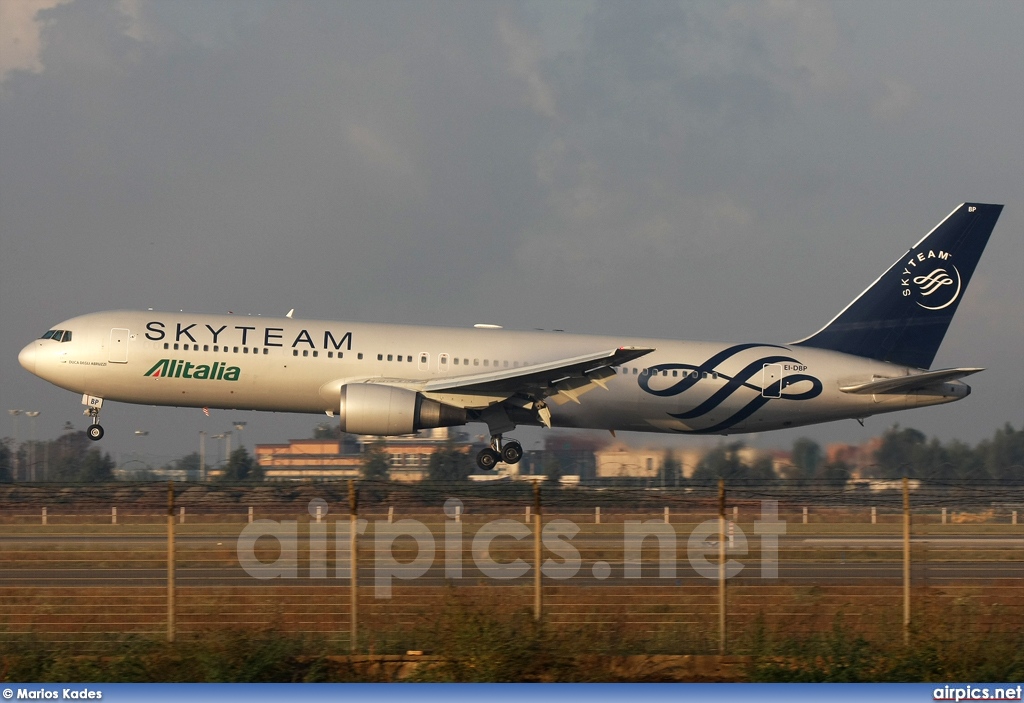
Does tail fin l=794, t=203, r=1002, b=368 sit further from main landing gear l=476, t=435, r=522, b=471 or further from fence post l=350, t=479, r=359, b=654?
fence post l=350, t=479, r=359, b=654

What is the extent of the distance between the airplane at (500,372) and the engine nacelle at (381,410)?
3 centimetres

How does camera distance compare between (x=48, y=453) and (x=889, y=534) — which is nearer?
(x=889, y=534)

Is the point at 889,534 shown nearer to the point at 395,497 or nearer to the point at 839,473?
the point at 839,473

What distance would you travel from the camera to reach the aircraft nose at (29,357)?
27.1 meters

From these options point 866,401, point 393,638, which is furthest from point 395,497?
point 866,401

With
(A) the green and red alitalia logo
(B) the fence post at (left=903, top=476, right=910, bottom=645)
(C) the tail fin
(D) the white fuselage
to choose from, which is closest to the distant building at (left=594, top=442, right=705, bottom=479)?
(D) the white fuselage

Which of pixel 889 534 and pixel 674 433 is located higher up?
pixel 674 433

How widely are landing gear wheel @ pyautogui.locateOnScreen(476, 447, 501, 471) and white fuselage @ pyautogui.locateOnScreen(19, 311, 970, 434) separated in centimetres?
176

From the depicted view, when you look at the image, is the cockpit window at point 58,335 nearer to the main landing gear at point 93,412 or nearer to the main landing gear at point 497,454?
the main landing gear at point 93,412

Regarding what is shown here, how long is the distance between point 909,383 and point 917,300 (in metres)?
3.45

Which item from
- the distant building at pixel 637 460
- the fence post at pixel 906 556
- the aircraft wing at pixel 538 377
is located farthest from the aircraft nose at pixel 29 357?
the fence post at pixel 906 556

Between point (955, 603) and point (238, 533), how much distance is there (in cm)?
1168

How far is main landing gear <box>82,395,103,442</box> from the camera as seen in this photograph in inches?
1067

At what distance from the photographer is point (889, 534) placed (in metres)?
26.0
